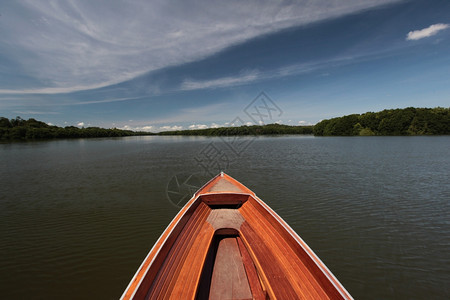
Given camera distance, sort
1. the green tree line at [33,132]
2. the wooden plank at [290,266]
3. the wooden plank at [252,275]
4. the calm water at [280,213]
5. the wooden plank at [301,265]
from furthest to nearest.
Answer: the green tree line at [33,132] < the calm water at [280,213] < the wooden plank at [252,275] < the wooden plank at [290,266] < the wooden plank at [301,265]

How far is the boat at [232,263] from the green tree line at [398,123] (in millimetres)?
88525

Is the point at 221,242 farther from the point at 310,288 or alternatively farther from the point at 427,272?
the point at 427,272

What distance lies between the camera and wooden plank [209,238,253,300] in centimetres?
373

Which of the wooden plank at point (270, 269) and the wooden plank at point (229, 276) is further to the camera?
the wooden plank at point (229, 276)

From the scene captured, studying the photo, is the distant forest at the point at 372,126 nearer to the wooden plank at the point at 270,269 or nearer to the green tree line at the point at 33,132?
the green tree line at the point at 33,132

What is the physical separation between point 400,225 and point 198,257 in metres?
7.69

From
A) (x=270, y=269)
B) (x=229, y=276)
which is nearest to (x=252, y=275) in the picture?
(x=229, y=276)

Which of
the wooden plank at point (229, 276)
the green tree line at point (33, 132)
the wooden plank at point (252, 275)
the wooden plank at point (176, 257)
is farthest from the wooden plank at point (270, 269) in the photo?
the green tree line at point (33, 132)

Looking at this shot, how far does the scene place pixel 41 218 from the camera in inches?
315

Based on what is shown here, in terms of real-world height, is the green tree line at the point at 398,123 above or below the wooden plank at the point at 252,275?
above

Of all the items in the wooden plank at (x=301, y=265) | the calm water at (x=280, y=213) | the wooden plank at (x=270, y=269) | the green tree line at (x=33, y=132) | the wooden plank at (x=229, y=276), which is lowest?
the calm water at (x=280, y=213)

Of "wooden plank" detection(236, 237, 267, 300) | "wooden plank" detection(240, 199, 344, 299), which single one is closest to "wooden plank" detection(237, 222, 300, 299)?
"wooden plank" detection(240, 199, 344, 299)

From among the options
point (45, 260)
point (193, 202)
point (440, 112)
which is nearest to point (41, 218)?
point (45, 260)

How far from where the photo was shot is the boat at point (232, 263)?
3.12 m
